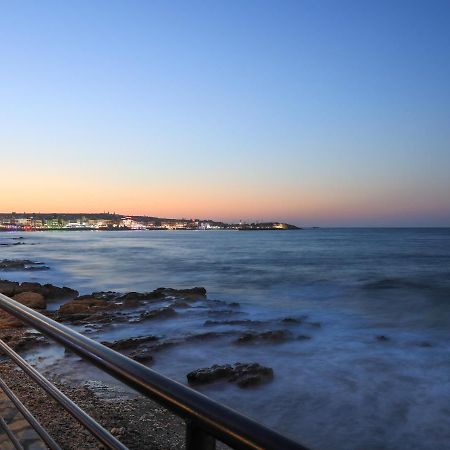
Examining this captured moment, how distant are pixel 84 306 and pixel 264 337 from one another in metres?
7.11

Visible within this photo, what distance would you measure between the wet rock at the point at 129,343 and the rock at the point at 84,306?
14.0 feet

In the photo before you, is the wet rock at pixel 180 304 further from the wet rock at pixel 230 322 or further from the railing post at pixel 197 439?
the railing post at pixel 197 439

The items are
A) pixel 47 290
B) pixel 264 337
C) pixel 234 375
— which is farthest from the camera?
A: pixel 47 290

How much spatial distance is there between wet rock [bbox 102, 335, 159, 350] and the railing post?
1014 cm

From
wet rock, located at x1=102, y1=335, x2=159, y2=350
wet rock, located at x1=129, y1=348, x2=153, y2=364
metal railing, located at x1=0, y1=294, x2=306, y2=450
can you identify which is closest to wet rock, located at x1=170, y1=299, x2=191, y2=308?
wet rock, located at x1=102, y1=335, x2=159, y2=350

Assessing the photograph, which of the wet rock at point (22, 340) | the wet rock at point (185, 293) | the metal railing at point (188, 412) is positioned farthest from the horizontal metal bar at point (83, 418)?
the wet rock at point (185, 293)

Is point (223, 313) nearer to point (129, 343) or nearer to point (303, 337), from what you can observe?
point (303, 337)

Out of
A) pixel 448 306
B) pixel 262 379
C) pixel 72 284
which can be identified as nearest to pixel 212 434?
pixel 262 379

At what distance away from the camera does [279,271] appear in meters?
36.2

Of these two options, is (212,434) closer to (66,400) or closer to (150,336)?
(66,400)

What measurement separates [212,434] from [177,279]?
100 feet

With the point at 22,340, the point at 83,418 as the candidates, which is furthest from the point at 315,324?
the point at 83,418

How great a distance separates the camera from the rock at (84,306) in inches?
583

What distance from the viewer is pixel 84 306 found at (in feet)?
51.2
